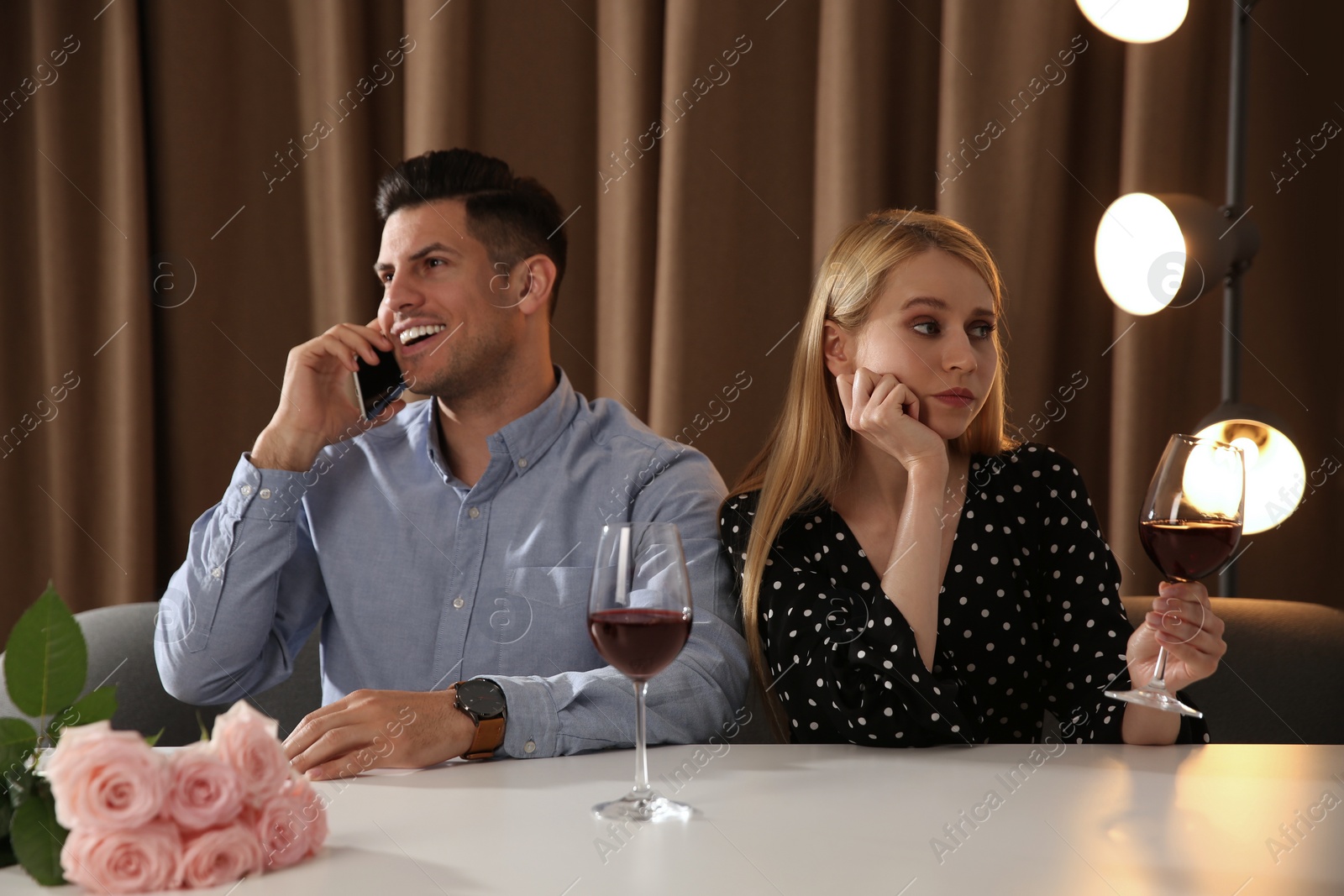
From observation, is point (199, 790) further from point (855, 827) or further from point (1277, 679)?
point (1277, 679)

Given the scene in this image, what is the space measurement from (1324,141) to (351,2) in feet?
5.76

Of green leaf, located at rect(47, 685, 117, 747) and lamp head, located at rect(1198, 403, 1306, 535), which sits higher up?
lamp head, located at rect(1198, 403, 1306, 535)

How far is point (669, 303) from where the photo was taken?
197 cm

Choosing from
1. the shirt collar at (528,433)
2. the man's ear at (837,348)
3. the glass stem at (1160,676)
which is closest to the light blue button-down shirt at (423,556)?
the shirt collar at (528,433)

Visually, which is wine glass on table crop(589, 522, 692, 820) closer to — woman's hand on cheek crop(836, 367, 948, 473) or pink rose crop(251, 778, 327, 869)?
pink rose crop(251, 778, 327, 869)

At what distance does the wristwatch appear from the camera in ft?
3.22

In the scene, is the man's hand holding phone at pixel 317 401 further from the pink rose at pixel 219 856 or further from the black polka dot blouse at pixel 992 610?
the pink rose at pixel 219 856

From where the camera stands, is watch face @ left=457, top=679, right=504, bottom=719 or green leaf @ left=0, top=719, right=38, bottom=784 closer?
green leaf @ left=0, top=719, right=38, bottom=784

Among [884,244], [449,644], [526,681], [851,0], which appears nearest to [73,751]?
[526,681]

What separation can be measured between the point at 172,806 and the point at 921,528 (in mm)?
805

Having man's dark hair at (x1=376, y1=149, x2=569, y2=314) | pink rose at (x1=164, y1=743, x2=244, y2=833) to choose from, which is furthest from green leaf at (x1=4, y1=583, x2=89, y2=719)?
man's dark hair at (x1=376, y1=149, x2=569, y2=314)

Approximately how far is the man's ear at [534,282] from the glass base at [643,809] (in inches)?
37.5

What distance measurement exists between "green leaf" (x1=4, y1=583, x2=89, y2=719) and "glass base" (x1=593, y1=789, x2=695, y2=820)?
1.15 feet

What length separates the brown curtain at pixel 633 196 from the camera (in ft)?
6.07
